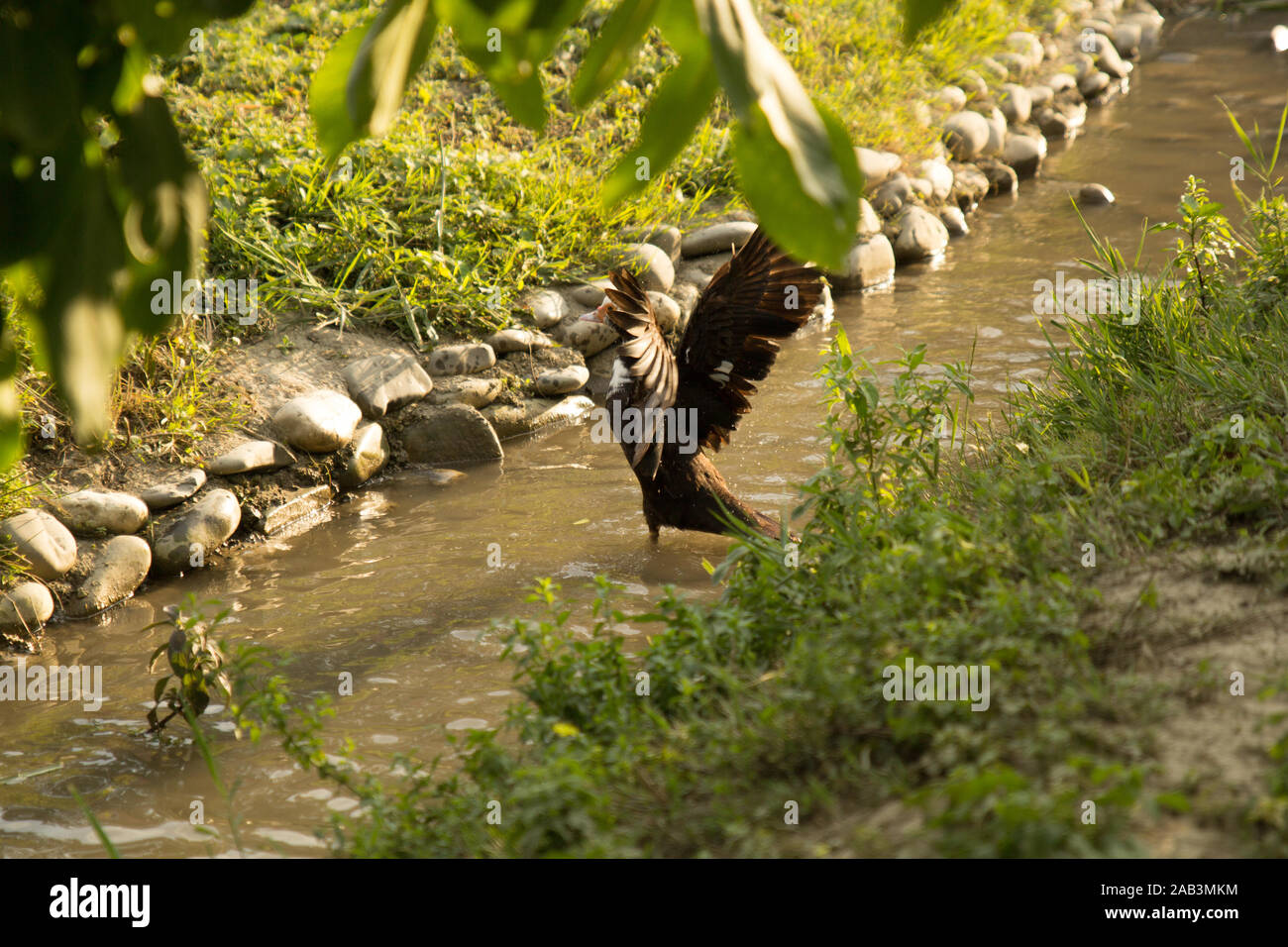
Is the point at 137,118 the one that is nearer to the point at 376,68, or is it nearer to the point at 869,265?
the point at 376,68

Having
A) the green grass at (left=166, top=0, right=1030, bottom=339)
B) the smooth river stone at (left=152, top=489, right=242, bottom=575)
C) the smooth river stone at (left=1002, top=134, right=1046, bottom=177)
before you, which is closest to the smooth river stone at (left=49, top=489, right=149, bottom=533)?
the smooth river stone at (left=152, top=489, right=242, bottom=575)

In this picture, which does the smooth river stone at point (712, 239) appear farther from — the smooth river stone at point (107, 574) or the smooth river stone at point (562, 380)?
the smooth river stone at point (107, 574)

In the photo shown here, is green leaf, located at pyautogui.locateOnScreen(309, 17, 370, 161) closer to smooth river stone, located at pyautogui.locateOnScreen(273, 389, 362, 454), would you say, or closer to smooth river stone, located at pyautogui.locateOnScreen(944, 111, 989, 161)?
smooth river stone, located at pyautogui.locateOnScreen(273, 389, 362, 454)

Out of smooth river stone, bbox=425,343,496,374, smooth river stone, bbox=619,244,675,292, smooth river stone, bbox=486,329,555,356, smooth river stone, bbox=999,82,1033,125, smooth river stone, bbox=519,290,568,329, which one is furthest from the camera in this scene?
smooth river stone, bbox=999,82,1033,125

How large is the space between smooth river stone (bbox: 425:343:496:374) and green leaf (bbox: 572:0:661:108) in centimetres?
479

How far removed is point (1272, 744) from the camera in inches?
73.0

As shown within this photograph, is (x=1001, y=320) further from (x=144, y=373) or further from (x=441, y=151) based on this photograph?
(x=144, y=373)

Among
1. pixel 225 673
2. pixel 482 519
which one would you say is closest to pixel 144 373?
pixel 482 519

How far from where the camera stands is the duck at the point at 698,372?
4.10 metres

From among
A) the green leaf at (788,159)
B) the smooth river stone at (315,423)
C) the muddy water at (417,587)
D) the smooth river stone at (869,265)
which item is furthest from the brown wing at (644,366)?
the smooth river stone at (869,265)

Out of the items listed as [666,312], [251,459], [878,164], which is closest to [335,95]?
[251,459]

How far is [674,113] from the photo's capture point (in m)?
0.95

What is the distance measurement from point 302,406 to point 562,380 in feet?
5.04

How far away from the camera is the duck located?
4103 mm
